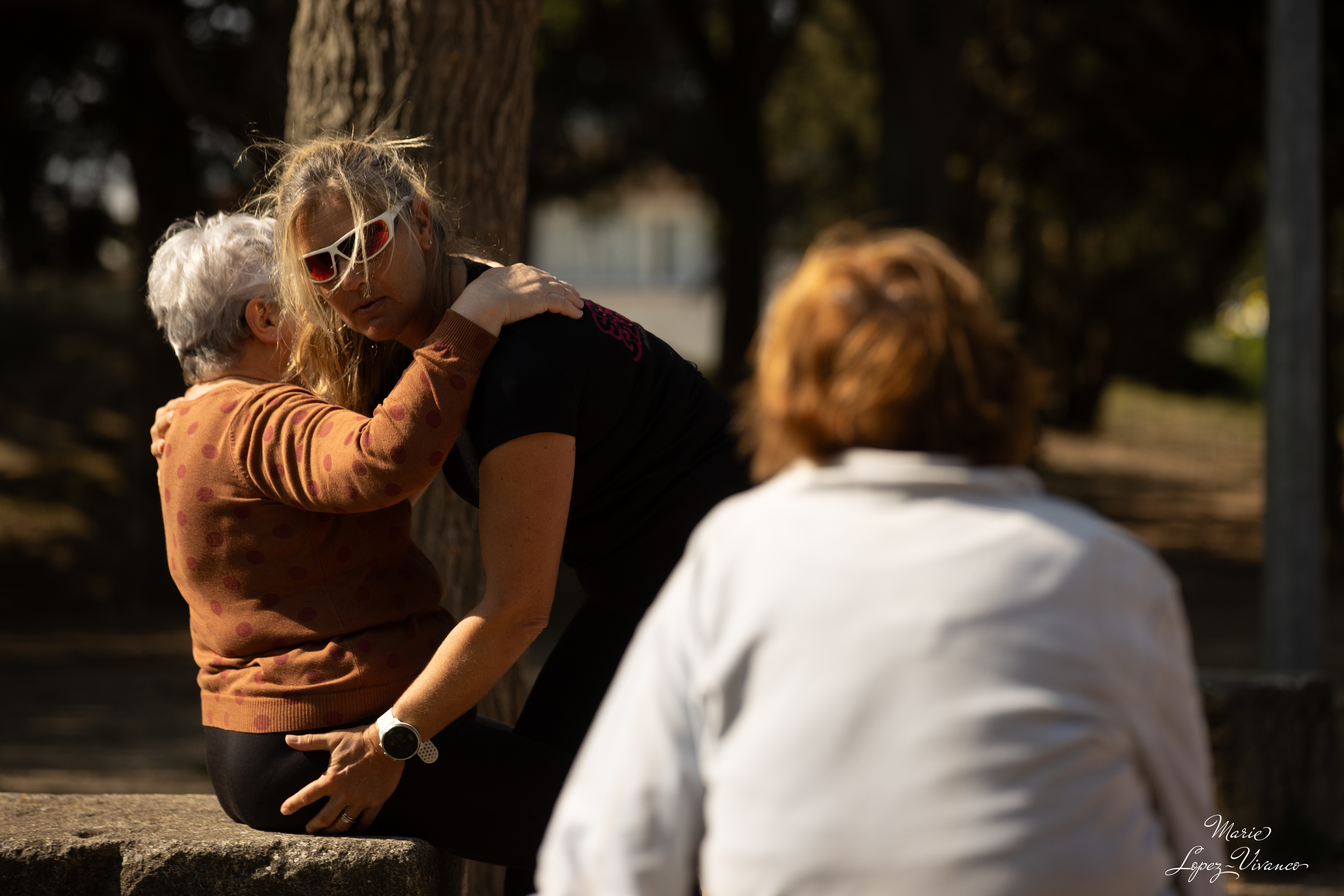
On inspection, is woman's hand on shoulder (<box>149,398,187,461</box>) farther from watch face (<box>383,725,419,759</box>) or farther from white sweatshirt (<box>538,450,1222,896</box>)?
white sweatshirt (<box>538,450,1222,896</box>)

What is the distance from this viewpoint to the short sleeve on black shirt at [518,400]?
2.11 metres

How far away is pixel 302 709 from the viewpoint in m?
2.22

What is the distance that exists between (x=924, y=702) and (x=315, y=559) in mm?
1186

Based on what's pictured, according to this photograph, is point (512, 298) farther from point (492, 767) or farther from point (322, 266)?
point (492, 767)

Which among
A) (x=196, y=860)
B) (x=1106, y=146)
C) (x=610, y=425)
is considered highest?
(x=1106, y=146)

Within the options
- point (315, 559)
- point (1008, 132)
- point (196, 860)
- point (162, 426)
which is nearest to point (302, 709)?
point (315, 559)

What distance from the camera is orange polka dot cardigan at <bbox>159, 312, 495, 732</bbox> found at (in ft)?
6.88

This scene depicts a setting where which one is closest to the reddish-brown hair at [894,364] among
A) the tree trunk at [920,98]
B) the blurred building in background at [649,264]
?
the tree trunk at [920,98]

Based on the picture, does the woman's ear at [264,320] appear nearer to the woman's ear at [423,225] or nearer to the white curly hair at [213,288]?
the white curly hair at [213,288]

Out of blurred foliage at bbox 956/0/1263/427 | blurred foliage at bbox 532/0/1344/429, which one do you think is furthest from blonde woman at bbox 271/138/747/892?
blurred foliage at bbox 956/0/1263/427

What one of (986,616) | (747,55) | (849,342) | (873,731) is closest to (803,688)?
(873,731)

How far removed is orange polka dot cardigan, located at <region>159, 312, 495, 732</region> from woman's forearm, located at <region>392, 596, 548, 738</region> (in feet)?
0.46

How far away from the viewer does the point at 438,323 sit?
2.26 meters

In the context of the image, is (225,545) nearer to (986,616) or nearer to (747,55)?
(986,616)
